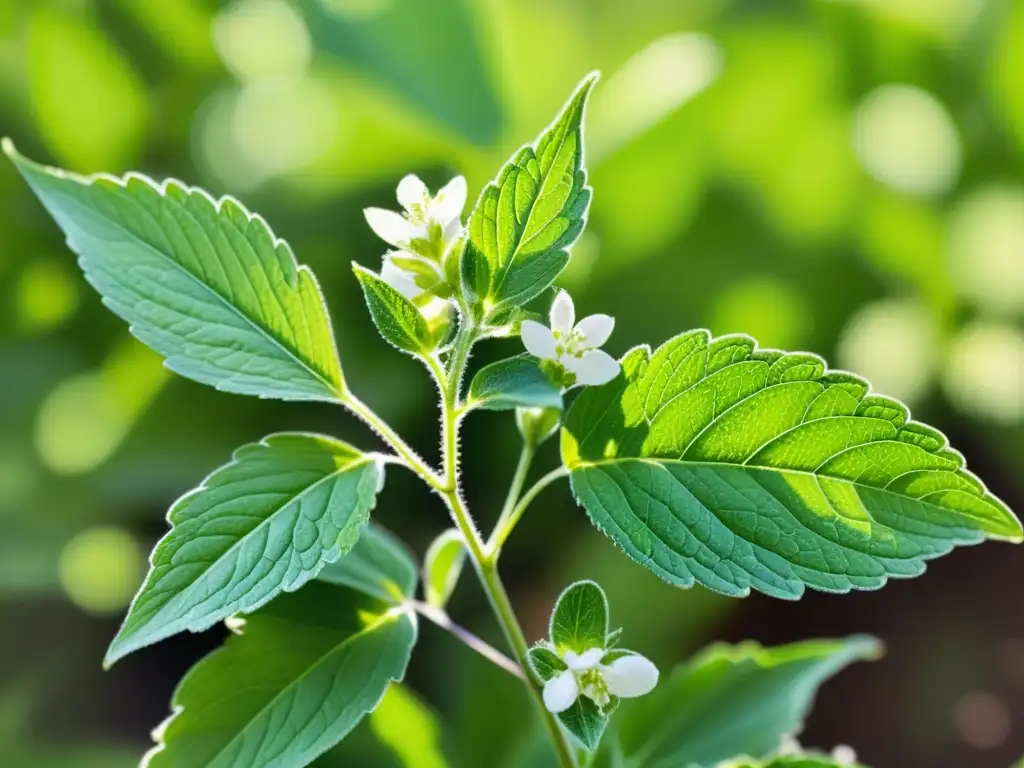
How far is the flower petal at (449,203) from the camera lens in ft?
1.31

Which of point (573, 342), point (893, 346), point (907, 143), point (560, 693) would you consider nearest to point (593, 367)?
point (573, 342)

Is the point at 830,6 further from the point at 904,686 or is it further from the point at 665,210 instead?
the point at 904,686

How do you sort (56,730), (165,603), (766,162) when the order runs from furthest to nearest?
(766,162) → (56,730) → (165,603)

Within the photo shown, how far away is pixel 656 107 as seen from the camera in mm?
1117

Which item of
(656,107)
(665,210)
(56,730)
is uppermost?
(656,107)

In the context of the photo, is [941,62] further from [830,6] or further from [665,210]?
[665,210]

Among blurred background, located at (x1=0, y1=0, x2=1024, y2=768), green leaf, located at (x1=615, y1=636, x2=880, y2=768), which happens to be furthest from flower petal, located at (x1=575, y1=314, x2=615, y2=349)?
blurred background, located at (x1=0, y1=0, x2=1024, y2=768)

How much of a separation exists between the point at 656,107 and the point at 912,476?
834mm

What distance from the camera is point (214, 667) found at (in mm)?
442

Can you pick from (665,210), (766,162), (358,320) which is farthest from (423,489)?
(766,162)

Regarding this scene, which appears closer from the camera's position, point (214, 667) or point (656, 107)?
point (214, 667)

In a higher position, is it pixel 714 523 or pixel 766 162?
pixel 766 162

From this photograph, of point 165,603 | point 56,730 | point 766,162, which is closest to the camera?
point 165,603

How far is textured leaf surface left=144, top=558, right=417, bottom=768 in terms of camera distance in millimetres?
417
